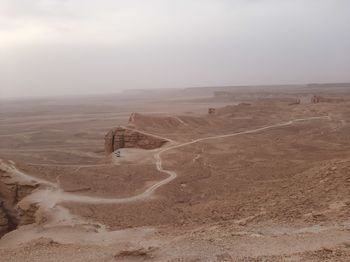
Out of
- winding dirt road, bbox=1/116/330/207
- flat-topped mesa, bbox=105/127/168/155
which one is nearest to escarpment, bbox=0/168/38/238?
winding dirt road, bbox=1/116/330/207

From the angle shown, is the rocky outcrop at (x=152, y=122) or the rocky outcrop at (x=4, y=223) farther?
the rocky outcrop at (x=152, y=122)

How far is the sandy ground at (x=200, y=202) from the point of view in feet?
45.2

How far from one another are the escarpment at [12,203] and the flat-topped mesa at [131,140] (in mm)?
14990

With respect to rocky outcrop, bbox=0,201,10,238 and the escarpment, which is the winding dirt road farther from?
rocky outcrop, bbox=0,201,10,238

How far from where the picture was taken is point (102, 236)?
1777 cm

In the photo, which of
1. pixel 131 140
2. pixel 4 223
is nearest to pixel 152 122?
pixel 131 140

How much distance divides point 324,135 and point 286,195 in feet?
80.7

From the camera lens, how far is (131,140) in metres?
39.2

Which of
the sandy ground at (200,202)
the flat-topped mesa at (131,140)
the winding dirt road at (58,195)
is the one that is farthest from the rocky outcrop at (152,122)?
the winding dirt road at (58,195)

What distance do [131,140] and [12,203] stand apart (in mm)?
15925

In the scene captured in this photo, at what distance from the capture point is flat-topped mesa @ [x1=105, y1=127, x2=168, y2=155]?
38719 millimetres

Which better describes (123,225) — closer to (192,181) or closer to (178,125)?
(192,181)

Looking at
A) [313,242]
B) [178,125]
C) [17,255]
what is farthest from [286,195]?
[178,125]

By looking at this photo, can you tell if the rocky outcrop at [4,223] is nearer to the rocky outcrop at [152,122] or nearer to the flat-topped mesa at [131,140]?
the flat-topped mesa at [131,140]
